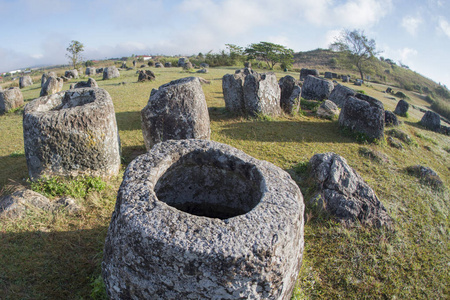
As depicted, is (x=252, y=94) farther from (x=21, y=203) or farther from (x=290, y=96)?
(x=21, y=203)

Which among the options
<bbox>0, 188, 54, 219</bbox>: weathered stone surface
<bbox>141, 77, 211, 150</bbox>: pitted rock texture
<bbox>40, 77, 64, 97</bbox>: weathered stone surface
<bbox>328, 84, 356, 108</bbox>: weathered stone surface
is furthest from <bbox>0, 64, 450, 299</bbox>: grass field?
<bbox>40, 77, 64, 97</bbox>: weathered stone surface

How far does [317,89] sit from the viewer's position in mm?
14500

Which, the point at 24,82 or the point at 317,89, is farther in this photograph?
the point at 24,82

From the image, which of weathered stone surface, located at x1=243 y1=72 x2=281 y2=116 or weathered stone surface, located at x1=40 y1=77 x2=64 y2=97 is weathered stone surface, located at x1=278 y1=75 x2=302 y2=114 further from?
weathered stone surface, located at x1=40 y1=77 x2=64 y2=97

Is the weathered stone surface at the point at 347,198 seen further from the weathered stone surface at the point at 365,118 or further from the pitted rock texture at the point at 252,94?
the pitted rock texture at the point at 252,94

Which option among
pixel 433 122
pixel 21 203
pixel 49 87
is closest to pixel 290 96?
pixel 433 122

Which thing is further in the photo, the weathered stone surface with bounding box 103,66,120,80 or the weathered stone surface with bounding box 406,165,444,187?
the weathered stone surface with bounding box 103,66,120,80

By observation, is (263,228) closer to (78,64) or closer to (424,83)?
(78,64)

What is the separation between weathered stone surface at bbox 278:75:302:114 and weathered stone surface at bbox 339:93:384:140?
204cm

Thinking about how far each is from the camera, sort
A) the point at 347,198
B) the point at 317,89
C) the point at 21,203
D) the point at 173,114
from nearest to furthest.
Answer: the point at 21,203
the point at 347,198
the point at 173,114
the point at 317,89

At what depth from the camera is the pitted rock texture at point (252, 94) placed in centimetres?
988

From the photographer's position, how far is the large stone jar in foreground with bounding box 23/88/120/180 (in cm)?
473

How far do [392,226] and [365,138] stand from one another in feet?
15.4

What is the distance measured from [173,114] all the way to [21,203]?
3445mm
